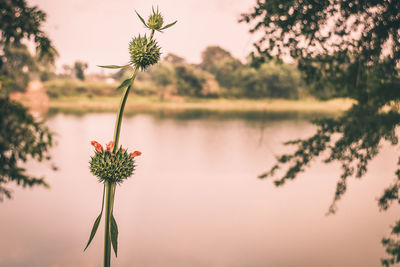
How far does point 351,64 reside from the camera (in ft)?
16.0

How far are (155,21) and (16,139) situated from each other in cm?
340

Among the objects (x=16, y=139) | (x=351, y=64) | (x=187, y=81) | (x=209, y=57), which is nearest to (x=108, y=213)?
(x=16, y=139)

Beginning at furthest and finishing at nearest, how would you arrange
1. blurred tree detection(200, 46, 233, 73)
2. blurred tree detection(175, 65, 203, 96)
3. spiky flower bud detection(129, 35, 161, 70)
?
blurred tree detection(200, 46, 233, 73), blurred tree detection(175, 65, 203, 96), spiky flower bud detection(129, 35, 161, 70)

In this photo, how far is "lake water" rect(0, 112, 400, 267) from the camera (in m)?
7.07

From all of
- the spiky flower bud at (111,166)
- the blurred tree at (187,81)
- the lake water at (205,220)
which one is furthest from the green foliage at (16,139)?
the blurred tree at (187,81)

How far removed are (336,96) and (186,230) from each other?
17.1 ft

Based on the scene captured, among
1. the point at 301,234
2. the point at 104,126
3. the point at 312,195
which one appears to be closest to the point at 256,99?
the point at 104,126

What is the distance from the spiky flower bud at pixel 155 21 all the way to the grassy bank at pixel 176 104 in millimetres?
48389

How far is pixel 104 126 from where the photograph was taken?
99.6ft

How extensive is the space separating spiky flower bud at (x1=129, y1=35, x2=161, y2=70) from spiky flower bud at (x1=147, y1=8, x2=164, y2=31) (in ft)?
0.25

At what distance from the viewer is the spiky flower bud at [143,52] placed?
5.27 feet

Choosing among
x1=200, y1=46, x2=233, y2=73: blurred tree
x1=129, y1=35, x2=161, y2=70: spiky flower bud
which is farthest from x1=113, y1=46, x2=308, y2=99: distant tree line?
x1=129, y1=35, x2=161, y2=70: spiky flower bud

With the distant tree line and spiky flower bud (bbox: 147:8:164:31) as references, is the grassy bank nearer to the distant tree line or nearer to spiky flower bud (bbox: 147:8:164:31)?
the distant tree line

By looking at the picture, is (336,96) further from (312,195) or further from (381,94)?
(312,195)
